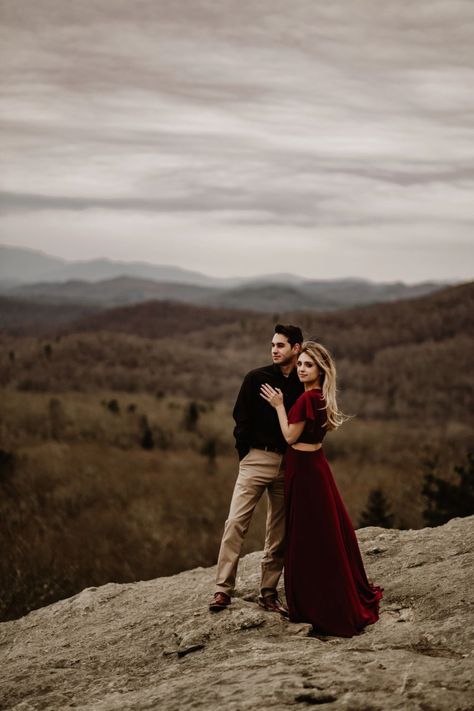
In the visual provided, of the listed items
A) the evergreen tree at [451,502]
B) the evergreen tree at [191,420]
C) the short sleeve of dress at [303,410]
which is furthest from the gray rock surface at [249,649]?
the evergreen tree at [191,420]

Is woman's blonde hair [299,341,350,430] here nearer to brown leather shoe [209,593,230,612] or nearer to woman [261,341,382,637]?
woman [261,341,382,637]

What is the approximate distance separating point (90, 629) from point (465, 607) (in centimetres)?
427

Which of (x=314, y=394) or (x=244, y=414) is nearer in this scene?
(x=314, y=394)

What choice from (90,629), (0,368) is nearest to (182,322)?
(0,368)

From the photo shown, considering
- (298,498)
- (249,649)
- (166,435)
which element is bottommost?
(166,435)

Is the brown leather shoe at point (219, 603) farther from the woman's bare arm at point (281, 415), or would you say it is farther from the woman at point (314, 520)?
the woman's bare arm at point (281, 415)

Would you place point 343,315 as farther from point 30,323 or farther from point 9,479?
point 30,323

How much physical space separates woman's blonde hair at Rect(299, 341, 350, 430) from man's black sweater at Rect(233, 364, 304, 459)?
37cm

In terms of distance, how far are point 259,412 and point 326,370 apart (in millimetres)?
805

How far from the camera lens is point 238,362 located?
269 ft

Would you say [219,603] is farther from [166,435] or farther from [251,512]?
[166,435]

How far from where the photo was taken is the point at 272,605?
6910mm

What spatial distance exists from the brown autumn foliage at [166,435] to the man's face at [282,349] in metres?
9.74

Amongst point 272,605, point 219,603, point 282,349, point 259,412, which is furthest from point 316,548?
point 282,349
